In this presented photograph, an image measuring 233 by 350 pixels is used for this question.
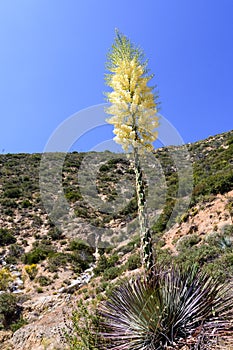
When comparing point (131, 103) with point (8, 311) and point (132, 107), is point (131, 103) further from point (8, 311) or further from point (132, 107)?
point (8, 311)

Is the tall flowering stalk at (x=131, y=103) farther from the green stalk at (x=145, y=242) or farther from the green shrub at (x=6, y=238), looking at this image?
the green shrub at (x=6, y=238)

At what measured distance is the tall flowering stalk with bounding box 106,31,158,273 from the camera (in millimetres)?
4414

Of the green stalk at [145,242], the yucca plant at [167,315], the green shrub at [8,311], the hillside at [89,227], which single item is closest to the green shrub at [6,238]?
the hillside at [89,227]

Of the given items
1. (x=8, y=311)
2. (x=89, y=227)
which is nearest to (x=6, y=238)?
(x=89, y=227)

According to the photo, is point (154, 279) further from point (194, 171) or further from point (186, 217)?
point (194, 171)

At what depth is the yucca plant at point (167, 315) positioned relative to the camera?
3596 millimetres

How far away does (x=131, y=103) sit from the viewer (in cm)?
451

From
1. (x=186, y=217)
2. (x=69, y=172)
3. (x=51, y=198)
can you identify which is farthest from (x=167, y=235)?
(x=69, y=172)

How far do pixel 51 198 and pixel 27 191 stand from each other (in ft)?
8.09

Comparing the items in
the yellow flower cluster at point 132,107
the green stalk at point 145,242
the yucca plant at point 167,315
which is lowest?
the yucca plant at point 167,315

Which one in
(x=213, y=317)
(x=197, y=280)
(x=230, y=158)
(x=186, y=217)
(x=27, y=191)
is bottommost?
(x=213, y=317)

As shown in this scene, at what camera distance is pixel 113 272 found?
1144 centimetres

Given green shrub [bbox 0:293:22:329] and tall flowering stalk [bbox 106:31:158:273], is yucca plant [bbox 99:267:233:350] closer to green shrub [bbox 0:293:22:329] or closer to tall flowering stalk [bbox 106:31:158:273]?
tall flowering stalk [bbox 106:31:158:273]

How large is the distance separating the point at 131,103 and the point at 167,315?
2859 millimetres
